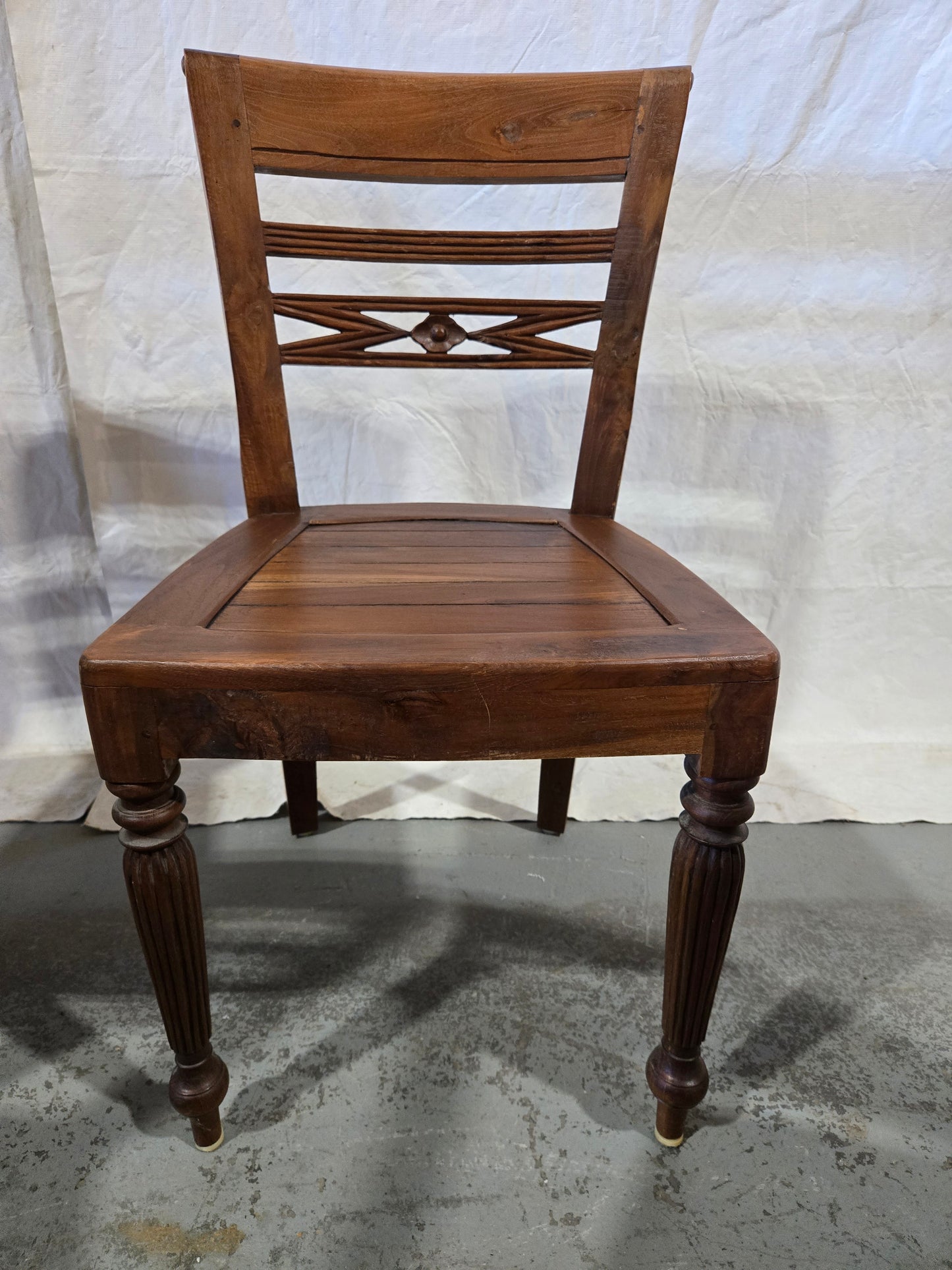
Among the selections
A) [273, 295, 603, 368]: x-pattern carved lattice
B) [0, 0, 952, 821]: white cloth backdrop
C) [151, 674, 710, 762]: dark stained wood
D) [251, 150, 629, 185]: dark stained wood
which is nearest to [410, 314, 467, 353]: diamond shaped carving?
[273, 295, 603, 368]: x-pattern carved lattice

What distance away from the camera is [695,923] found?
2.41 ft

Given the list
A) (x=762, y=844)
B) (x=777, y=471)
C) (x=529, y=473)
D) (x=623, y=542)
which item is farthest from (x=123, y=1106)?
(x=777, y=471)

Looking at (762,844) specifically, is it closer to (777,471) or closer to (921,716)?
(921,716)

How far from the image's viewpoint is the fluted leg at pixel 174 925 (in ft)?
2.23

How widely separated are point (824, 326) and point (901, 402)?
0.19 m

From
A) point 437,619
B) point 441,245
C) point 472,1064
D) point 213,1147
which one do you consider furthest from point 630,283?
point 213,1147

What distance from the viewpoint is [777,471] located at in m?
1.46

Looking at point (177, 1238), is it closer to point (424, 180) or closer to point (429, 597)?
point (429, 597)

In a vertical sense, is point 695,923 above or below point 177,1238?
above

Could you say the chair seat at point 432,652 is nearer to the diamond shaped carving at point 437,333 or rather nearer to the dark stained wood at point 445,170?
the diamond shaped carving at point 437,333

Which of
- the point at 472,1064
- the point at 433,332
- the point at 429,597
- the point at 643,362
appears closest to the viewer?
the point at 429,597

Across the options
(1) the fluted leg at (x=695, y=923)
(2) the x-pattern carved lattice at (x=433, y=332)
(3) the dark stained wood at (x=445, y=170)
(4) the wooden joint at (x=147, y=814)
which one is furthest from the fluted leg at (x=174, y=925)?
(3) the dark stained wood at (x=445, y=170)

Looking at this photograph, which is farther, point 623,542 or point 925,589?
point 925,589

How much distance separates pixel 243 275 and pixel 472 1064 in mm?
926
